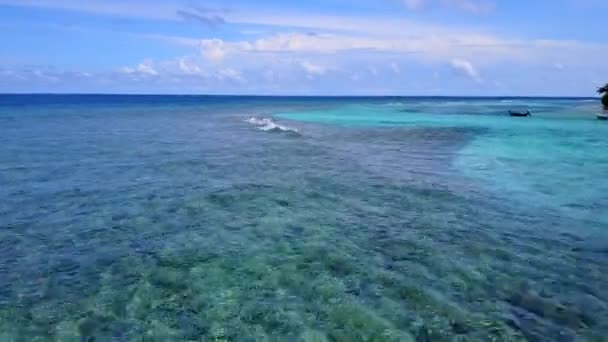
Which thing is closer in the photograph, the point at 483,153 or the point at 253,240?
the point at 253,240

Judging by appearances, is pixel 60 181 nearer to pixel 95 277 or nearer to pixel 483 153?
pixel 95 277

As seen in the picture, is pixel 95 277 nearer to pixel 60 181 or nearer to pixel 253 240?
pixel 253 240

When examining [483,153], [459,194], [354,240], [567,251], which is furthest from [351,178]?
[483,153]

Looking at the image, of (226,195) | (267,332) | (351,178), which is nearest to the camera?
(267,332)

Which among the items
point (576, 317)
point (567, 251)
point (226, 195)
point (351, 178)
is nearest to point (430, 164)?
point (351, 178)

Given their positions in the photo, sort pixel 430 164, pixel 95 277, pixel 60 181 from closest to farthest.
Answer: pixel 95 277 < pixel 60 181 < pixel 430 164

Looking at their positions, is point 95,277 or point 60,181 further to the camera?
point 60,181
